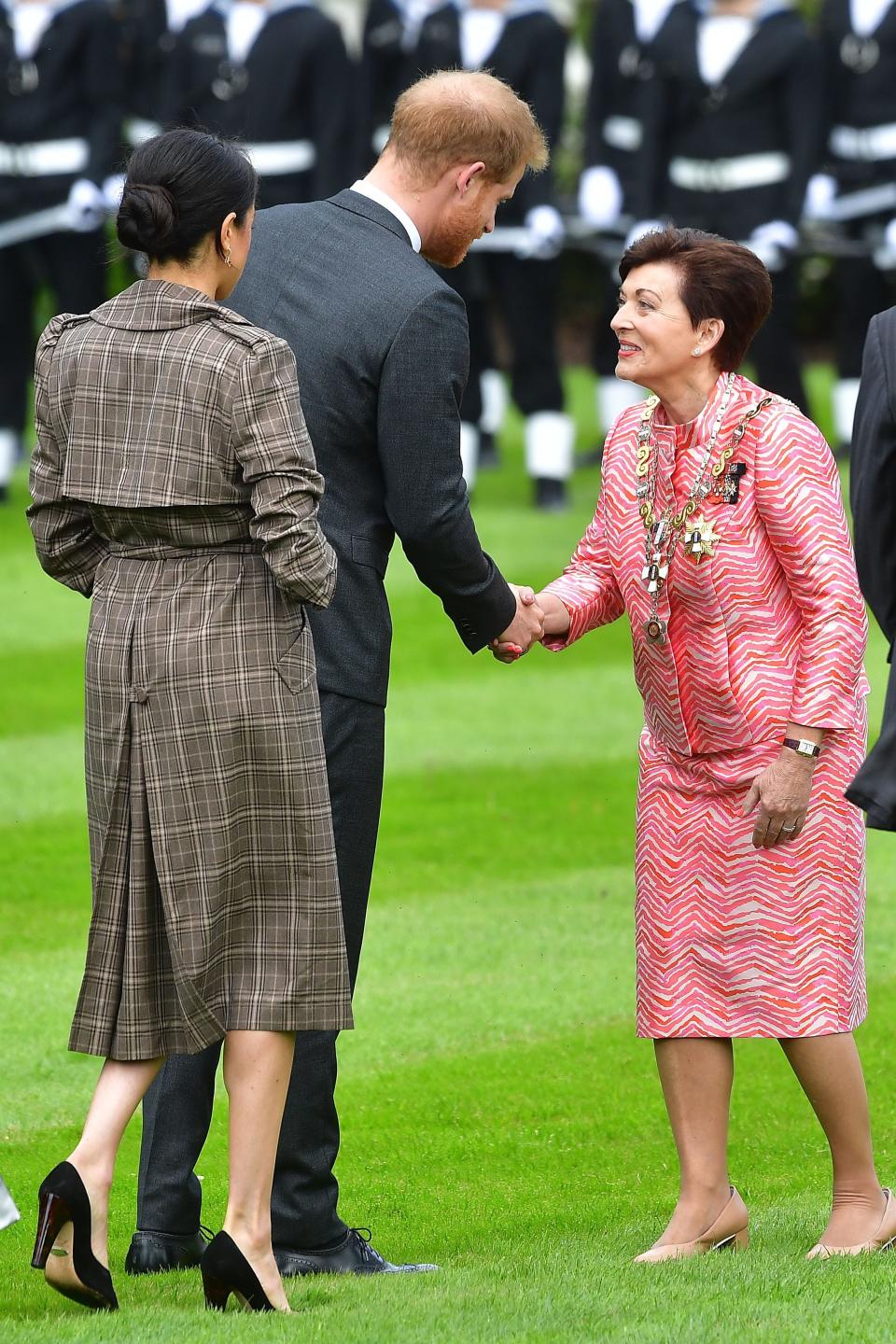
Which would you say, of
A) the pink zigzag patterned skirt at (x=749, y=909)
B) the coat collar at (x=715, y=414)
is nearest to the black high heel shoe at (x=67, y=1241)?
the pink zigzag patterned skirt at (x=749, y=909)

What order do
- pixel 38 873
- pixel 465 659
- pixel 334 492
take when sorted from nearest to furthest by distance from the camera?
pixel 334 492
pixel 38 873
pixel 465 659

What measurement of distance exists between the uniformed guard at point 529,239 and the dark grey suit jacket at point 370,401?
25.5 feet

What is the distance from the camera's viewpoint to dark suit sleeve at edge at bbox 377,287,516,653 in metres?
3.88

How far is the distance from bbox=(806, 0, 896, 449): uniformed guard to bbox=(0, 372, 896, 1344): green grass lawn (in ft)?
10.5

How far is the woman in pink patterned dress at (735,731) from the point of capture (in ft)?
12.9

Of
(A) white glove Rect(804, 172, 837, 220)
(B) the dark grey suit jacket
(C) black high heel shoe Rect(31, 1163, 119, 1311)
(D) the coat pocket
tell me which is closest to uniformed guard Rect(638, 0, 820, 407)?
(A) white glove Rect(804, 172, 837, 220)

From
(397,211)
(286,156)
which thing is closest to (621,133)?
(286,156)

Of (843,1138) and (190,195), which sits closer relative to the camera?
(190,195)

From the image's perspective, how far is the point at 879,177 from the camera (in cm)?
1197

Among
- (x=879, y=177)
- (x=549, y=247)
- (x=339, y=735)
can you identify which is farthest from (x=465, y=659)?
(x=339, y=735)

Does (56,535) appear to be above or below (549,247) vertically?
above

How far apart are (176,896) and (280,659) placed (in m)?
0.41

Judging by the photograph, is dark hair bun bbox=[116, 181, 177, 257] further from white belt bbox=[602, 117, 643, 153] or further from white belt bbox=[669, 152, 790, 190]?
white belt bbox=[602, 117, 643, 153]

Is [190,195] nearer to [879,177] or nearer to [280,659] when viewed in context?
[280,659]
